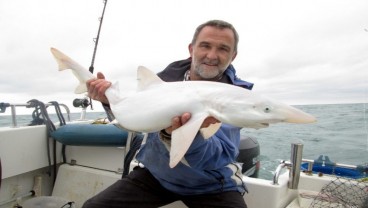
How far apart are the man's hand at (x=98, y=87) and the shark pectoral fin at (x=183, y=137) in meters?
1.01

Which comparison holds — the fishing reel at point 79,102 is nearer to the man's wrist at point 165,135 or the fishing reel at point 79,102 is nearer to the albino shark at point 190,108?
the albino shark at point 190,108

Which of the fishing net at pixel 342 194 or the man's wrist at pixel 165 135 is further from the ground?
the man's wrist at pixel 165 135

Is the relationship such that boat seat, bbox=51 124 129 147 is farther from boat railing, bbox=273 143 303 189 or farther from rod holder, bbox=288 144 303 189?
rod holder, bbox=288 144 303 189

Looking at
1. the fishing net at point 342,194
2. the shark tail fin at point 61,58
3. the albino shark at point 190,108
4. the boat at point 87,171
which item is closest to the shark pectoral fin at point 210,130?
the albino shark at point 190,108

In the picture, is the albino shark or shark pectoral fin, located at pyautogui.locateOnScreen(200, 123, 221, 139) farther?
shark pectoral fin, located at pyautogui.locateOnScreen(200, 123, 221, 139)

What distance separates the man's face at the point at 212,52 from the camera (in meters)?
2.96

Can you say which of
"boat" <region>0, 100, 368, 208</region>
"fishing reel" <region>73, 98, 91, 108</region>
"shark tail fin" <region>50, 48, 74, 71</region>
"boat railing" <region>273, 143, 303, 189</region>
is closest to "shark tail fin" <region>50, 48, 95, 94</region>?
"shark tail fin" <region>50, 48, 74, 71</region>

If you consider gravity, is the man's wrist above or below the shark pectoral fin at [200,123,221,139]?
below

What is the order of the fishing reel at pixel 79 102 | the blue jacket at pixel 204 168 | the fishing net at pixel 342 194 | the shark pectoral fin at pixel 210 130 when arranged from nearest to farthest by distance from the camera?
the shark pectoral fin at pixel 210 130
the blue jacket at pixel 204 168
the fishing net at pixel 342 194
the fishing reel at pixel 79 102

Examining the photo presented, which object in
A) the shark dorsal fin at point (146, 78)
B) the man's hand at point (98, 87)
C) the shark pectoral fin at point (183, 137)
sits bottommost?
the shark pectoral fin at point (183, 137)

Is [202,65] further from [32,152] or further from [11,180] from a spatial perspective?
[11,180]

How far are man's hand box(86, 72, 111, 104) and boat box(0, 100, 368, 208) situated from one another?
1.23m

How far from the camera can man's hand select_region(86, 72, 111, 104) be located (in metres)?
2.45

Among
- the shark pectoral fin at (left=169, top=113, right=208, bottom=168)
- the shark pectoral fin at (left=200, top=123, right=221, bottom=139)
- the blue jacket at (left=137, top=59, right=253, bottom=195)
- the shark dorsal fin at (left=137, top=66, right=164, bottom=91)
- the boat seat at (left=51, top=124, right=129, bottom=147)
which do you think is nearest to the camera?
the shark pectoral fin at (left=169, top=113, right=208, bottom=168)
